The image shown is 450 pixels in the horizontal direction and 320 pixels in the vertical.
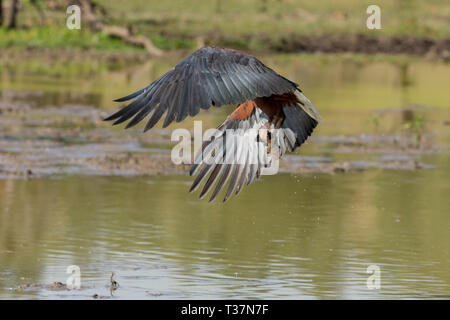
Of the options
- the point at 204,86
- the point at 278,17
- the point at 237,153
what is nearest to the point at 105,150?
the point at 237,153

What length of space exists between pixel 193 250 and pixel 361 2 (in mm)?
40893

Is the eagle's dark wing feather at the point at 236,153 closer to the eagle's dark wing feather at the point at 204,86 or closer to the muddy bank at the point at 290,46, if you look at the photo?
the eagle's dark wing feather at the point at 204,86

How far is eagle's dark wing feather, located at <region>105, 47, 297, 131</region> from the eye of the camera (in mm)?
5438

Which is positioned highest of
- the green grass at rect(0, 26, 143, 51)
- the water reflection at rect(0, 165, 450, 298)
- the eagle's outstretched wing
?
the green grass at rect(0, 26, 143, 51)

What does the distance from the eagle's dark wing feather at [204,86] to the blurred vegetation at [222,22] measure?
2290 cm

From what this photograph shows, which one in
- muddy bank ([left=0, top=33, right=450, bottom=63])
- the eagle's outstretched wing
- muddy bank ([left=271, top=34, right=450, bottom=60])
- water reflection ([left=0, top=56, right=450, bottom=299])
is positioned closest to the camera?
the eagle's outstretched wing

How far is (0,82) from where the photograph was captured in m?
20.7

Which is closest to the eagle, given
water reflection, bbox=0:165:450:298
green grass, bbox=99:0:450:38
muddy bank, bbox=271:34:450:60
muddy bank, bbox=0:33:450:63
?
water reflection, bbox=0:165:450:298

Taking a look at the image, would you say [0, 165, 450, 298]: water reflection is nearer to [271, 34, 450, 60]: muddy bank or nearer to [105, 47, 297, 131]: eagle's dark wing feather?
[105, 47, 297, 131]: eagle's dark wing feather

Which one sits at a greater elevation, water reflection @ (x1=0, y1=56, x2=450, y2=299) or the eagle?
the eagle

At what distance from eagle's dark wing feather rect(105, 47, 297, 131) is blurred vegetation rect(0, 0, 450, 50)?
75.1 ft

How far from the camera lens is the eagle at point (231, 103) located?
5492 millimetres

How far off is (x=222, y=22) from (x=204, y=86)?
33.3 m

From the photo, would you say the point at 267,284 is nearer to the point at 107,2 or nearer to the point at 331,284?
the point at 331,284
